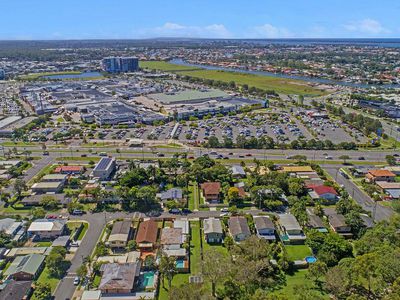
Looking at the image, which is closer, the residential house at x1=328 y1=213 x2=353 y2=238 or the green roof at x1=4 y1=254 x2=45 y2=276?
the green roof at x1=4 y1=254 x2=45 y2=276

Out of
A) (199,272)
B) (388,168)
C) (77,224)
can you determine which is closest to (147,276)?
(199,272)

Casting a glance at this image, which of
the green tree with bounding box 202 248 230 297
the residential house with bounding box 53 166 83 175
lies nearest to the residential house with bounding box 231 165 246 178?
the residential house with bounding box 53 166 83 175

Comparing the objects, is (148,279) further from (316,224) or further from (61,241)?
(316,224)

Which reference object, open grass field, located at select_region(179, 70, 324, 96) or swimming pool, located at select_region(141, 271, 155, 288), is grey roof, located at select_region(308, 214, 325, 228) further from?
open grass field, located at select_region(179, 70, 324, 96)

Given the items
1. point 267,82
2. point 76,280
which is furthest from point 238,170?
point 267,82

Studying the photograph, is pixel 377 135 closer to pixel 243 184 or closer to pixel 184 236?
pixel 243 184
